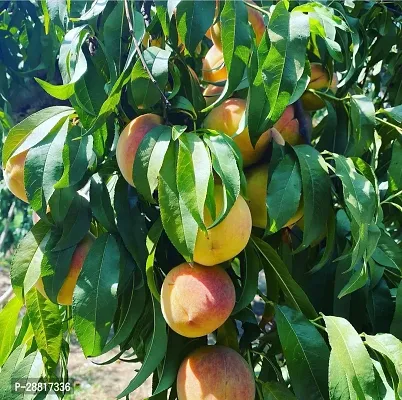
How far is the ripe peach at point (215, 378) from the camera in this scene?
0.60m

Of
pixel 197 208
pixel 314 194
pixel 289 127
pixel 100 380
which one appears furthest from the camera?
pixel 100 380

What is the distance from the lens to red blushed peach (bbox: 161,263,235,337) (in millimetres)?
573

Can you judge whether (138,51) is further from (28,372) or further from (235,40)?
(28,372)

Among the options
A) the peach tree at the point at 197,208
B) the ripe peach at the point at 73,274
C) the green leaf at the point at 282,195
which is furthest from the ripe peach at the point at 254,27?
the ripe peach at the point at 73,274

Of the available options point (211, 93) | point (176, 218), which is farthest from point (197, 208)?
point (211, 93)

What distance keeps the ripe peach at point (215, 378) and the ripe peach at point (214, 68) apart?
14.0 inches

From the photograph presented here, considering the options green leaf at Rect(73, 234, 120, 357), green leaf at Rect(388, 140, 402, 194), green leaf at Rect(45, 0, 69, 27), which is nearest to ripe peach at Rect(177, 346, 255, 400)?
green leaf at Rect(73, 234, 120, 357)

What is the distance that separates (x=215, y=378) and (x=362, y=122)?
1.19ft

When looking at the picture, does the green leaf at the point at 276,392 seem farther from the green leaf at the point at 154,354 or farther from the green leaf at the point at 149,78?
the green leaf at the point at 149,78

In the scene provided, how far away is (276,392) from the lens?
0.61m

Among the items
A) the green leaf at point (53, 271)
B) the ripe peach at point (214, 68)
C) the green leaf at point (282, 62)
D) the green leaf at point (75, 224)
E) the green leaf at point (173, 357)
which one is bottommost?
the green leaf at point (173, 357)

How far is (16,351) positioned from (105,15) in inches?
18.9

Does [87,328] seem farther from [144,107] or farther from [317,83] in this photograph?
[317,83]

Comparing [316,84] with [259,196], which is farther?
[316,84]
